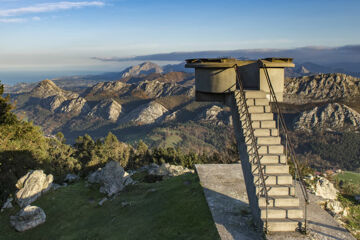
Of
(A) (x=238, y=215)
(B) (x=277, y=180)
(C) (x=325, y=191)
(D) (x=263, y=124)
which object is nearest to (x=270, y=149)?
(D) (x=263, y=124)

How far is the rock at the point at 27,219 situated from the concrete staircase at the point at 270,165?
575 inches

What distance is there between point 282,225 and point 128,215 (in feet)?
29.9

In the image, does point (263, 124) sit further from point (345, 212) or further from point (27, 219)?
point (27, 219)

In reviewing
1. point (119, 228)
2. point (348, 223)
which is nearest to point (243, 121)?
point (348, 223)

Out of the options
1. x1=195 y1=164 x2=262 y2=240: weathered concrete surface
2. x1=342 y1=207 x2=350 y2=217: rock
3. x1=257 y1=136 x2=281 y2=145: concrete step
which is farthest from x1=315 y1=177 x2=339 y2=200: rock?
x1=257 y1=136 x2=281 y2=145: concrete step

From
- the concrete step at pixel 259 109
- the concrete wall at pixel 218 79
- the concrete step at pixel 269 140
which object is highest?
the concrete wall at pixel 218 79

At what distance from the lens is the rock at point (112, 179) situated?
70.8 ft

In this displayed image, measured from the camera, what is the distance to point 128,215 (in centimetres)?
1573

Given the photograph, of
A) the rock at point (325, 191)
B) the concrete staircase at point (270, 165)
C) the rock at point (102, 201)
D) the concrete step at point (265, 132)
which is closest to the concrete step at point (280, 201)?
the concrete staircase at point (270, 165)

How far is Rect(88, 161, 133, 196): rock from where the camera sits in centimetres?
2159

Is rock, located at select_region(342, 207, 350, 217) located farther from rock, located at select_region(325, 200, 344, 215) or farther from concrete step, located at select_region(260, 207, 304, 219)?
concrete step, located at select_region(260, 207, 304, 219)

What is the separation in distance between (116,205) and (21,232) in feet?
20.6

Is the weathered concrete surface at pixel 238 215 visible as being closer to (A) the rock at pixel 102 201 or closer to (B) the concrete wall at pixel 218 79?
(B) the concrete wall at pixel 218 79

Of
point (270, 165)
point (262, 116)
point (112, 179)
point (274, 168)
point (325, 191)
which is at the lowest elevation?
point (112, 179)
